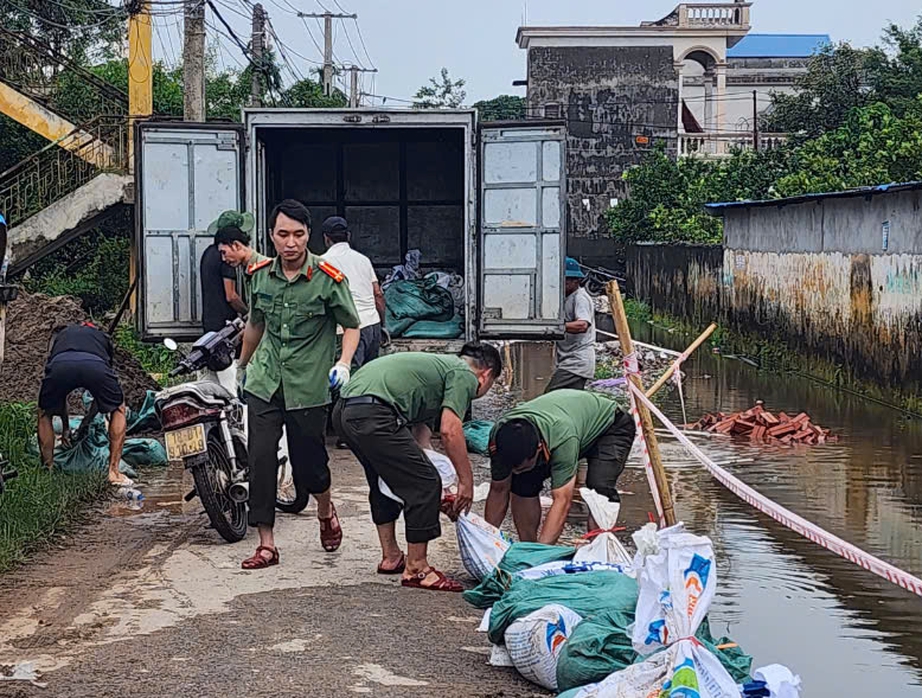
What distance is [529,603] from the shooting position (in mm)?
Answer: 5441

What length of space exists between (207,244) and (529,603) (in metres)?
7.05

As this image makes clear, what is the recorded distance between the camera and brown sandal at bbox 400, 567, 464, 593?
6.62 meters

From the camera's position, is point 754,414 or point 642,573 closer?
point 642,573

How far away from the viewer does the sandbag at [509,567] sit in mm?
6172

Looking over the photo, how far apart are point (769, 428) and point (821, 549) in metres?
4.73

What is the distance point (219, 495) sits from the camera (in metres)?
7.59

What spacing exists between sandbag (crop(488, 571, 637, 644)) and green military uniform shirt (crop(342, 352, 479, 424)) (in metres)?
1.10

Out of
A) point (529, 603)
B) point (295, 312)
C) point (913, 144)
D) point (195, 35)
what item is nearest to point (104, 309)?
point (195, 35)

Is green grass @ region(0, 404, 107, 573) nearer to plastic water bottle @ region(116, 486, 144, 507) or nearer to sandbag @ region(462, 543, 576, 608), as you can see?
plastic water bottle @ region(116, 486, 144, 507)

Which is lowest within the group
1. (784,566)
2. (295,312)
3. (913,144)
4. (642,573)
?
(784,566)

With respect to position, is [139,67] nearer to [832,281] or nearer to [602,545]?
[832,281]

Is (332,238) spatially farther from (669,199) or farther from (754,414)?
(669,199)

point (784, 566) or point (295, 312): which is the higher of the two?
point (295, 312)

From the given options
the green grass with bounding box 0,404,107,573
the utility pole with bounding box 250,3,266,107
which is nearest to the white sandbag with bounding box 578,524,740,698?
the green grass with bounding box 0,404,107,573
